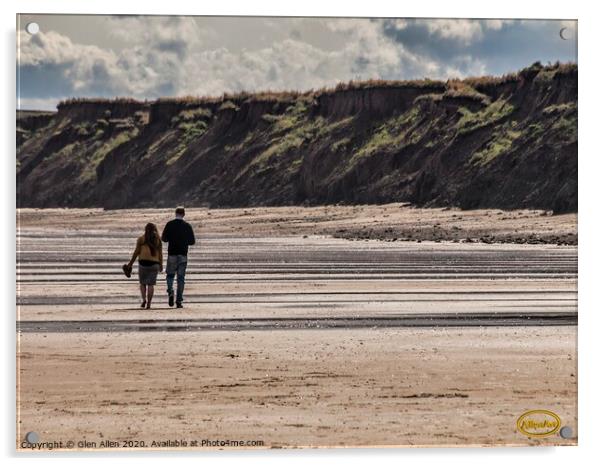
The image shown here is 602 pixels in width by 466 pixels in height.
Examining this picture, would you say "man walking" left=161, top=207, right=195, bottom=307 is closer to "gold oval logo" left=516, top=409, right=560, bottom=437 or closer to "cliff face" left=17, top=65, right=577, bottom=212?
Result: "gold oval logo" left=516, top=409, right=560, bottom=437

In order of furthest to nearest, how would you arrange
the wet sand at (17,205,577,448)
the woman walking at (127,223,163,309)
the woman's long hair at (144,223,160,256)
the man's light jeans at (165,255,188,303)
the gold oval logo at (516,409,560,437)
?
the woman's long hair at (144,223,160,256) → the woman walking at (127,223,163,309) → the man's light jeans at (165,255,188,303) → the gold oval logo at (516,409,560,437) → the wet sand at (17,205,577,448)

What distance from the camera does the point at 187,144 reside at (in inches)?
1490

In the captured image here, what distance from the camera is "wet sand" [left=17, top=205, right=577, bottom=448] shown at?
12.0 m

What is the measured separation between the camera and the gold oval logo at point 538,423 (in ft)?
40.7

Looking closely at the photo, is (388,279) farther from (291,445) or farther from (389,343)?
(291,445)

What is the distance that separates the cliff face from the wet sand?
22.0 feet

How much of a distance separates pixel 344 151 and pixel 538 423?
37.4 m

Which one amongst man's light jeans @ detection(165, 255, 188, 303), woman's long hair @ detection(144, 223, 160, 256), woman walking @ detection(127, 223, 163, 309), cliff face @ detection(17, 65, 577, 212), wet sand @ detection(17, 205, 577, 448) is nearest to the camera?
wet sand @ detection(17, 205, 577, 448)

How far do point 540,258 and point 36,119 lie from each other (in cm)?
1266

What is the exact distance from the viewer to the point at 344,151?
163 ft

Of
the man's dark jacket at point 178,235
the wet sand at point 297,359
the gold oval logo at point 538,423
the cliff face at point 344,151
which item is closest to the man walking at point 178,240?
the man's dark jacket at point 178,235

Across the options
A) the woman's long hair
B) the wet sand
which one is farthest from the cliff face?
the woman's long hair

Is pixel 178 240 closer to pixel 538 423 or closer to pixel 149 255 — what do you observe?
pixel 149 255

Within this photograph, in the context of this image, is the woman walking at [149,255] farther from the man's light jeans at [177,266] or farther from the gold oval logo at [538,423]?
the gold oval logo at [538,423]
